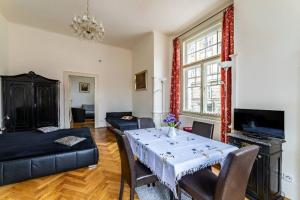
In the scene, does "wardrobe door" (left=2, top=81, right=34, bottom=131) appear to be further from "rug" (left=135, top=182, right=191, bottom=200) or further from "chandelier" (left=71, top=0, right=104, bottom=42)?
"rug" (left=135, top=182, right=191, bottom=200)

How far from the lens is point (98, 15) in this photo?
392 cm

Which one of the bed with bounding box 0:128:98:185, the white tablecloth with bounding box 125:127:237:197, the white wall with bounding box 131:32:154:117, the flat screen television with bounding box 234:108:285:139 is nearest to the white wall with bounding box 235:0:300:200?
the flat screen television with bounding box 234:108:285:139

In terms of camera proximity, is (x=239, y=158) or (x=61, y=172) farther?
(x=61, y=172)

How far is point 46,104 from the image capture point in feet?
14.4

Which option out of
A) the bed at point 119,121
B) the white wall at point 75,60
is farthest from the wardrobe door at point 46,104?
the bed at point 119,121

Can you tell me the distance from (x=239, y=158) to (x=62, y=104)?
18.4 ft

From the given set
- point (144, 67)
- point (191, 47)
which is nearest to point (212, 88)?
point (191, 47)

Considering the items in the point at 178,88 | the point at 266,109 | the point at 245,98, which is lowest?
the point at 266,109

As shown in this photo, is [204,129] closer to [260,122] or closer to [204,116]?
[260,122]

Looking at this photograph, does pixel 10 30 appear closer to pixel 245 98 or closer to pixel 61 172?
pixel 61 172

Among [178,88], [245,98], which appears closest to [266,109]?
[245,98]

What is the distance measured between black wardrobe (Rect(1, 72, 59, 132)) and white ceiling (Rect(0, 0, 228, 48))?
1575mm

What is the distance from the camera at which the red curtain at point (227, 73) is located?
9.87 feet

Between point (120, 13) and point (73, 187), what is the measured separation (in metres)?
3.79
